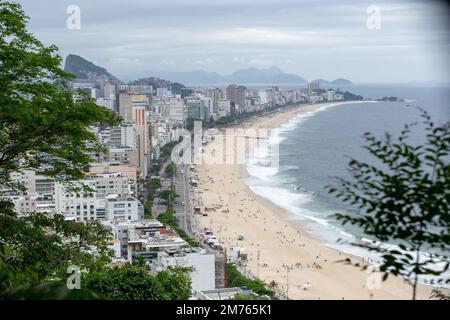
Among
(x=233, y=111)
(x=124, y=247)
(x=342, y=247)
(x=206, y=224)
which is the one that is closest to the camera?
(x=124, y=247)

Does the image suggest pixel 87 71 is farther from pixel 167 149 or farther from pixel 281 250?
pixel 281 250

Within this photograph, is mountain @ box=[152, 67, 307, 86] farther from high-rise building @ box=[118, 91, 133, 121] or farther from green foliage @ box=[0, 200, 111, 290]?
green foliage @ box=[0, 200, 111, 290]

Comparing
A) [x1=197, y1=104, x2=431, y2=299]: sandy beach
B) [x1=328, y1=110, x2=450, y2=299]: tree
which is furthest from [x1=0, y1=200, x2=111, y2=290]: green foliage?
[x1=197, y1=104, x2=431, y2=299]: sandy beach

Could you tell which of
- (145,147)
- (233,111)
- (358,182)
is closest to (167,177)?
(145,147)

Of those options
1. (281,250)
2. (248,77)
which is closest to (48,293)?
(281,250)

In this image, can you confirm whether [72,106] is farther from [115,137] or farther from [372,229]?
[115,137]

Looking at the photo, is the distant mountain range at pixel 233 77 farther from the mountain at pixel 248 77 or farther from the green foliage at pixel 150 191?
the green foliage at pixel 150 191

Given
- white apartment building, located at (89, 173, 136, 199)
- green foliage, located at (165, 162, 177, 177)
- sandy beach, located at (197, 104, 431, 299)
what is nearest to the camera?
sandy beach, located at (197, 104, 431, 299)
